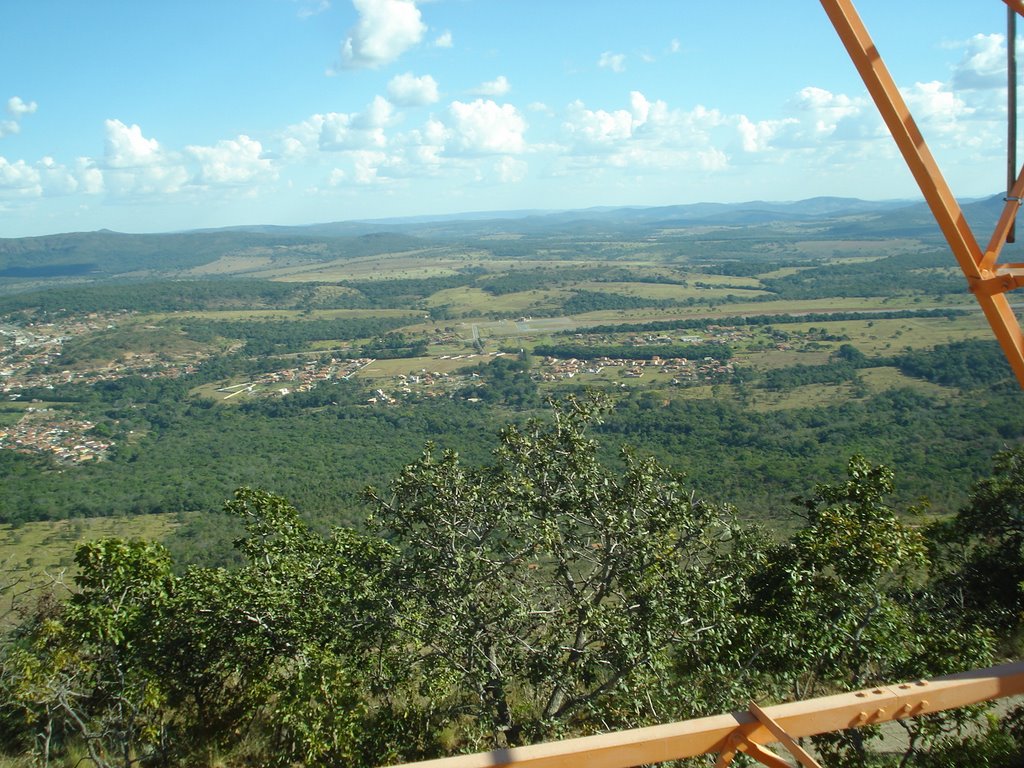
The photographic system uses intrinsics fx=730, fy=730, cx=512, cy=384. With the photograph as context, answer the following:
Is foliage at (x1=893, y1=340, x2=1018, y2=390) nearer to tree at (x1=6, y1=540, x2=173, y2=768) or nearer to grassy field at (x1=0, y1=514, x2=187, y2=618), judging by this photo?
grassy field at (x1=0, y1=514, x2=187, y2=618)

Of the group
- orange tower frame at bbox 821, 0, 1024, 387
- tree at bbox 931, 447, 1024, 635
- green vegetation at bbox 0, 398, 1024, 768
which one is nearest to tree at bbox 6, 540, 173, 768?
green vegetation at bbox 0, 398, 1024, 768

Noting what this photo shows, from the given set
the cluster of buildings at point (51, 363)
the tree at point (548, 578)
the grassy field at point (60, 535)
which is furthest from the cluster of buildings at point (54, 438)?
the tree at point (548, 578)

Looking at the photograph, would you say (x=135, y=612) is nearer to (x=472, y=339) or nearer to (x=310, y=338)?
(x=472, y=339)

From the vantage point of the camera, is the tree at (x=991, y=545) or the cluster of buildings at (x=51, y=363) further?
the cluster of buildings at (x=51, y=363)

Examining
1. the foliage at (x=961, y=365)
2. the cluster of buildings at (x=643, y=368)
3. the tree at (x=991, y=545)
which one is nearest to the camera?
the tree at (x=991, y=545)

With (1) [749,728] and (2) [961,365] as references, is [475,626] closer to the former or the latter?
(1) [749,728]

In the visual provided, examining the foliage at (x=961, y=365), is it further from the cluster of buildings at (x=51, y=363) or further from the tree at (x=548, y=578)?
the cluster of buildings at (x=51, y=363)
